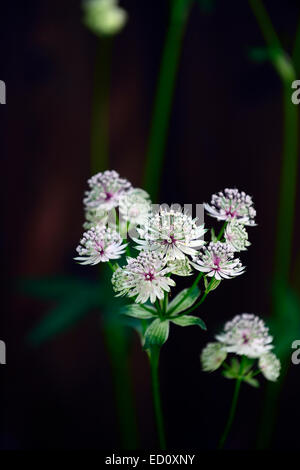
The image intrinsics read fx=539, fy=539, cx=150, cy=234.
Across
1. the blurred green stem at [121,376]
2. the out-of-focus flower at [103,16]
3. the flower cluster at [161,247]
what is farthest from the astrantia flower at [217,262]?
the out-of-focus flower at [103,16]

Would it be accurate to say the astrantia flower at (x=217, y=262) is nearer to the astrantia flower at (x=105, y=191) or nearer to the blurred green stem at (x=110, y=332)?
the astrantia flower at (x=105, y=191)

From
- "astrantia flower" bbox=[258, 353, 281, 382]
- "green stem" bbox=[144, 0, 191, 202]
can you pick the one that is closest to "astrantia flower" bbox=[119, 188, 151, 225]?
"astrantia flower" bbox=[258, 353, 281, 382]

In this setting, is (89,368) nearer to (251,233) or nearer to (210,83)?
(251,233)

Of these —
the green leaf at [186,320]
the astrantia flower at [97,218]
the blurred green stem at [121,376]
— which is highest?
the astrantia flower at [97,218]

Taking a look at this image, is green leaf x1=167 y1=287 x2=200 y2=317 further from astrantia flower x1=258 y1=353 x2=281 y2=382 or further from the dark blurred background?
the dark blurred background

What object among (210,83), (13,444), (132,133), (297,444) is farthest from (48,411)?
(210,83)
